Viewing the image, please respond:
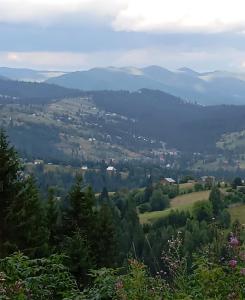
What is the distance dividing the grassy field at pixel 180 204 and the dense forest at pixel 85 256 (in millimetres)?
97128

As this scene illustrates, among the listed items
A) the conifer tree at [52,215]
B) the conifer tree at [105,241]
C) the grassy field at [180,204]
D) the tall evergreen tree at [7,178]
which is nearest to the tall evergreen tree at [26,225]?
the tall evergreen tree at [7,178]

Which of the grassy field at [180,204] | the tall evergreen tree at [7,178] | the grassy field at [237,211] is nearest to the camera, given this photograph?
the tall evergreen tree at [7,178]

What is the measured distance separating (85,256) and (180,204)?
126 m

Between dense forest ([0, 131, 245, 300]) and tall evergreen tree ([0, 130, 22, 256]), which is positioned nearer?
dense forest ([0, 131, 245, 300])

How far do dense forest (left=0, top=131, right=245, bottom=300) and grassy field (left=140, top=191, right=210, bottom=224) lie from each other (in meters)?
97.1

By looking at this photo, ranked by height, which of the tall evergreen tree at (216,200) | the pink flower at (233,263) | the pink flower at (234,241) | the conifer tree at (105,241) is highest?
the pink flower at (234,241)

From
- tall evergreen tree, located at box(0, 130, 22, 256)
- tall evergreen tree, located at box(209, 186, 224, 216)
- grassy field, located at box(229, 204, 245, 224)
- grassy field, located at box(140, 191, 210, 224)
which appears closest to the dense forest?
tall evergreen tree, located at box(0, 130, 22, 256)

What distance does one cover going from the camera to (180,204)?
5940 inches

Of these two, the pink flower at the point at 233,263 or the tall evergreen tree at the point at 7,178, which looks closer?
the pink flower at the point at 233,263

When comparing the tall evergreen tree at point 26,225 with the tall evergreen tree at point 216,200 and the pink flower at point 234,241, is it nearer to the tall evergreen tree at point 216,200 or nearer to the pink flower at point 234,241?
the pink flower at point 234,241

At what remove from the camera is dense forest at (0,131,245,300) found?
25.7ft

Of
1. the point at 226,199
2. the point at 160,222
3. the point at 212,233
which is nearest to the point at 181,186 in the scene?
the point at 226,199

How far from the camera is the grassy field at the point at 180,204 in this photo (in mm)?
136125

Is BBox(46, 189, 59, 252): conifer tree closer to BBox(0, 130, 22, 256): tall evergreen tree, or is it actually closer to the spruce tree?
the spruce tree
